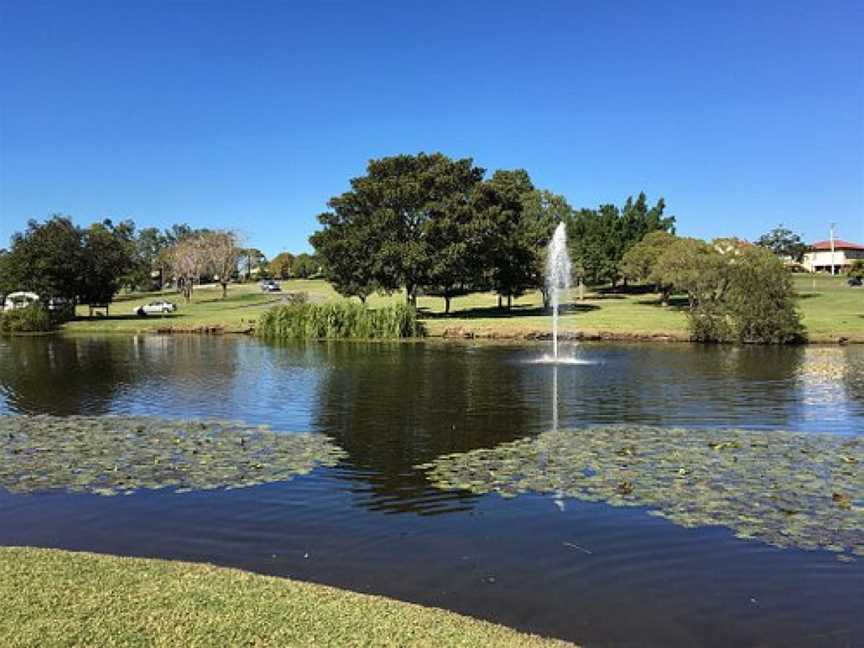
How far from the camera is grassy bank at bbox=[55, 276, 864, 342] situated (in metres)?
50.9

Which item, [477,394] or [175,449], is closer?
[175,449]

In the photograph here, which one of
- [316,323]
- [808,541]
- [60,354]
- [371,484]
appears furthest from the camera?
[316,323]

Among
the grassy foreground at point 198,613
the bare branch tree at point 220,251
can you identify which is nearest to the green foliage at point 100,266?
the bare branch tree at point 220,251

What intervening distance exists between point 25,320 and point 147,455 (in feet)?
184

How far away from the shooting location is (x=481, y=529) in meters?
11.3

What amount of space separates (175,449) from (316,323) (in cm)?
3709

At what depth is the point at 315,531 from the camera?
36.9 feet

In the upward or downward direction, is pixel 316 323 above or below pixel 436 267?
below

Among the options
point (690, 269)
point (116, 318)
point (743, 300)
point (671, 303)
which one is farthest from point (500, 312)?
point (116, 318)

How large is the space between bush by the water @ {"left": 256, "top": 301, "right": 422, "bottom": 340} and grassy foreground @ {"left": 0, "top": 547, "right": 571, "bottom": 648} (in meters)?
43.1

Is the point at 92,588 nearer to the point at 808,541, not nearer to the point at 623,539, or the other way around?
the point at 623,539

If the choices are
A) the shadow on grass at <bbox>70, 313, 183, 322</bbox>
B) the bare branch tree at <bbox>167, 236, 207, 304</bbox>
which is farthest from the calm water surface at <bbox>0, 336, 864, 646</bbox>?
the bare branch tree at <bbox>167, 236, 207, 304</bbox>

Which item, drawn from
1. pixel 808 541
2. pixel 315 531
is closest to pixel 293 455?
pixel 315 531

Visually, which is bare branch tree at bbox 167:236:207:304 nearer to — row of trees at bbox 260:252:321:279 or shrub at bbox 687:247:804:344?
row of trees at bbox 260:252:321:279
